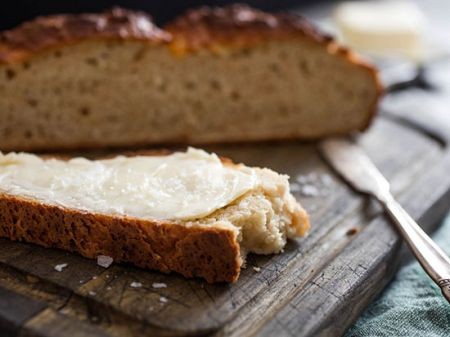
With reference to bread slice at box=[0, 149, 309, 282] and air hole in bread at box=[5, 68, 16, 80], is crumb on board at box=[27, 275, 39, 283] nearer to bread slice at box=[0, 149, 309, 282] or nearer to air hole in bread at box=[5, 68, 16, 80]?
bread slice at box=[0, 149, 309, 282]

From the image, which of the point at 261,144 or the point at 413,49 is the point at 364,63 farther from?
the point at 413,49

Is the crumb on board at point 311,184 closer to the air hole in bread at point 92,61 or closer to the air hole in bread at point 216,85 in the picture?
the air hole in bread at point 216,85

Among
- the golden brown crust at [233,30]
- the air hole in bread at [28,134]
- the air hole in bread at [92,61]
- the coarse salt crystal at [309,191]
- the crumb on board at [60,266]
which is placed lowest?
the air hole in bread at [28,134]

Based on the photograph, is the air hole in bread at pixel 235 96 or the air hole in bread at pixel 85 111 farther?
the air hole in bread at pixel 235 96

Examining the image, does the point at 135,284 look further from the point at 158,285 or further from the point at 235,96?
the point at 235,96

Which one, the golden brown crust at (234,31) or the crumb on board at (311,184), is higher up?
the golden brown crust at (234,31)

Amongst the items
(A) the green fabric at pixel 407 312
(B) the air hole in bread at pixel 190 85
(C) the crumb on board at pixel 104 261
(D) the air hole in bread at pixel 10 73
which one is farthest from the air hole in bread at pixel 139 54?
(A) the green fabric at pixel 407 312

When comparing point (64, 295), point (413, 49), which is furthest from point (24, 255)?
point (413, 49)
